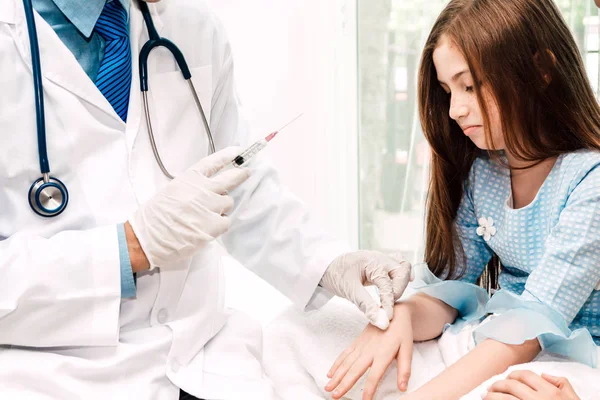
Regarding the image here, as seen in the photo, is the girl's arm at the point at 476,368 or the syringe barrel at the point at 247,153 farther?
the syringe barrel at the point at 247,153

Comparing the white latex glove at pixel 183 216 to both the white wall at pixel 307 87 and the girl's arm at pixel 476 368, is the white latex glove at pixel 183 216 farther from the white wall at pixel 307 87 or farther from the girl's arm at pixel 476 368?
the white wall at pixel 307 87

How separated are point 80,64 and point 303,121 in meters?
2.03

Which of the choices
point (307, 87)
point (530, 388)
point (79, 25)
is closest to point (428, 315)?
point (530, 388)

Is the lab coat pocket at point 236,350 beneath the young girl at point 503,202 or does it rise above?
beneath

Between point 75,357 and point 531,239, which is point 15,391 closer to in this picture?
point 75,357

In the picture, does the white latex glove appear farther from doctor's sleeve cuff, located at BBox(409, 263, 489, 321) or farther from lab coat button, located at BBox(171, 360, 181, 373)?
doctor's sleeve cuff, located at BBox(409, 263, 489, 321)

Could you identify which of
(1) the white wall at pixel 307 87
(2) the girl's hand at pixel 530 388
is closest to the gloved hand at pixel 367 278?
(2) the girl's hand at pixel 530 388

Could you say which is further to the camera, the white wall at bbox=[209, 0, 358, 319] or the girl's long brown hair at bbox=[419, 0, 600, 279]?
the white wall at bbox=[209, 0, 358, 319]

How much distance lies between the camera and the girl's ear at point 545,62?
1243mm

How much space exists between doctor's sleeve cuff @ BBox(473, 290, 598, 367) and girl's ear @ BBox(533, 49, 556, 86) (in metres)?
0.44

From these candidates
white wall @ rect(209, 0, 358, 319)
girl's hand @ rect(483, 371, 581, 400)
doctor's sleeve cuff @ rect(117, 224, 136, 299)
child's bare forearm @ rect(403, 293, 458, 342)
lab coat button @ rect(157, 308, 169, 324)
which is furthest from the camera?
white wall @ rect(209, 0, 358, 319)

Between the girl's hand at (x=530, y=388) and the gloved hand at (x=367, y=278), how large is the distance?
29 centimetres

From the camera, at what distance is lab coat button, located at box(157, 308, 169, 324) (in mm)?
1164

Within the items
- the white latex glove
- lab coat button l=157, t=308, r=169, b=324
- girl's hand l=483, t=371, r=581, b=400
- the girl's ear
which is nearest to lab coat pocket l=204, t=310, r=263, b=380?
lab coat button l=157, t=308, r=169, b=324
